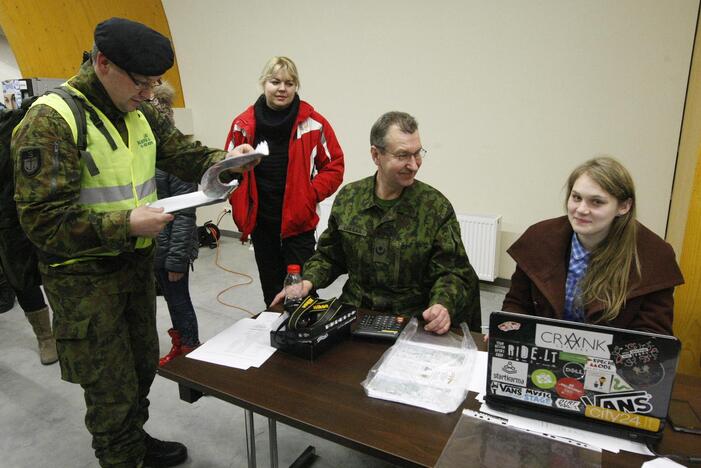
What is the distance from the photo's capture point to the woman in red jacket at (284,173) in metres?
2.22

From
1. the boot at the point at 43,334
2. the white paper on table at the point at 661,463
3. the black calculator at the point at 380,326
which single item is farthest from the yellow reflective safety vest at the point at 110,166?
the boot at the point at 43,334

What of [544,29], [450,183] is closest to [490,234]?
[450,183]

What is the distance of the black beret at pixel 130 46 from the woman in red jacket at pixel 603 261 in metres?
1.23

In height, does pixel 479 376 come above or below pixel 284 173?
below

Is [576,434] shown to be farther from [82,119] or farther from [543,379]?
[82,119]

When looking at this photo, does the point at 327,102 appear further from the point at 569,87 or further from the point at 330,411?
the point at 330,411

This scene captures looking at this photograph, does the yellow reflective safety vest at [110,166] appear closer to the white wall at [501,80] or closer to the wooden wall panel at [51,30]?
the wooden wall panel at [51,30]

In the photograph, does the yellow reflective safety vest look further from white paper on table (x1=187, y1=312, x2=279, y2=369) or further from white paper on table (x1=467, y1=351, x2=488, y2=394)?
white paper on table (x1=467, y1=351, x2=488, y2=394)

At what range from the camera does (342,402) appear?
103 centimetres

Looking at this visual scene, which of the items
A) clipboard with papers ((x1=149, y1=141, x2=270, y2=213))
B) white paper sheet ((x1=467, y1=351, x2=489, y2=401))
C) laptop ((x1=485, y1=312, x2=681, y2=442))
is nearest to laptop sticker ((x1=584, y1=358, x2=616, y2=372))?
laptop ((x1=485, y1=312, x2=681, y2=442))

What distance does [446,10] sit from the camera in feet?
11.2

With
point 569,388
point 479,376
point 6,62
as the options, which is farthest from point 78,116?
point 6,62

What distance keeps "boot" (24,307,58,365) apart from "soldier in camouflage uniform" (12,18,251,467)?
1.45 m

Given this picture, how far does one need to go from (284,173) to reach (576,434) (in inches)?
68.1
